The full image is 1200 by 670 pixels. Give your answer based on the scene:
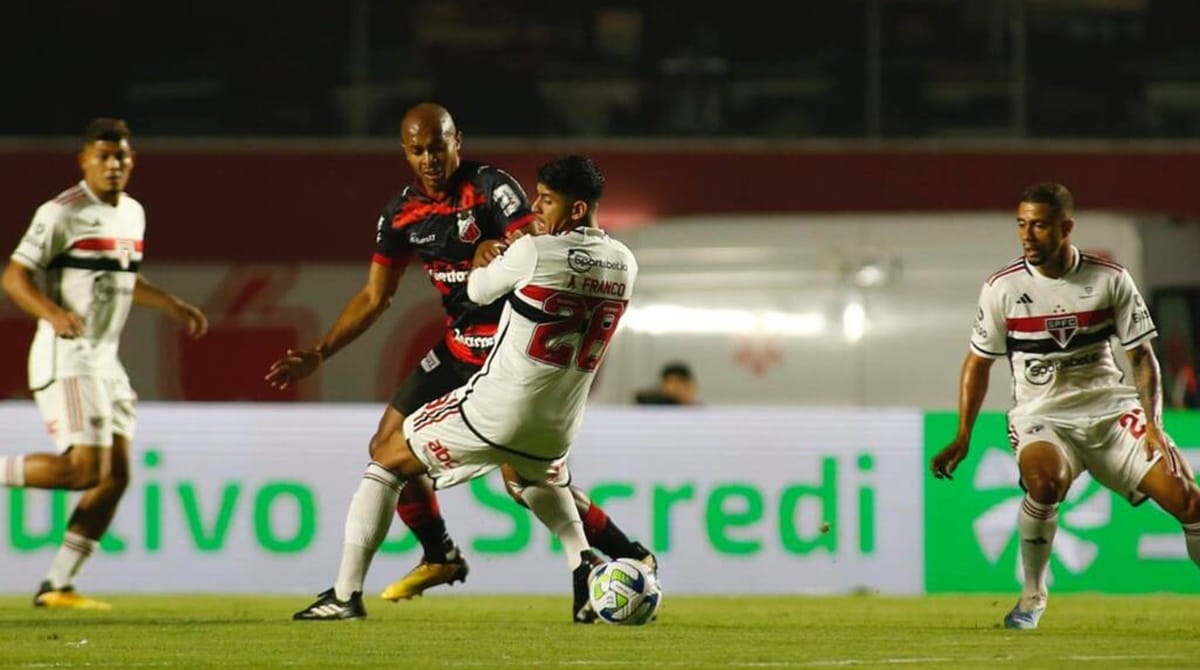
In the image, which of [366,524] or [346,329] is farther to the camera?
[346,329]

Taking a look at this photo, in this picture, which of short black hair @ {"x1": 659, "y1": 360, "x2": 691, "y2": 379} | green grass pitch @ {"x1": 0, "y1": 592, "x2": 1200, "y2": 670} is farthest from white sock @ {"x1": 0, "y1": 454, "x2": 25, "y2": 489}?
short black hair @ {"x1": 659, "y1": 360, "x2": 691, "y2": 379}

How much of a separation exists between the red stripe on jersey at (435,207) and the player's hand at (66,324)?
5.46ft

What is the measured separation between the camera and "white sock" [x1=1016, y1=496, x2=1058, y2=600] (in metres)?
9.17

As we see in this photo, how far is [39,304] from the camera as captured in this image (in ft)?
33.1

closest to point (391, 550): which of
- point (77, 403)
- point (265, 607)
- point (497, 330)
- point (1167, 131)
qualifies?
point (265, 607)

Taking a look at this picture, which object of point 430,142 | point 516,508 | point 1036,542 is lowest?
point 516,508

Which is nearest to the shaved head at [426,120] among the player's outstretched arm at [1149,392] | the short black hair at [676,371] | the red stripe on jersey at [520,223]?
the red stripe on jersey at [520,223]

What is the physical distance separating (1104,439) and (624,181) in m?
9.70

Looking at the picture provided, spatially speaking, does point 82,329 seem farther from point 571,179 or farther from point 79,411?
point 571,179

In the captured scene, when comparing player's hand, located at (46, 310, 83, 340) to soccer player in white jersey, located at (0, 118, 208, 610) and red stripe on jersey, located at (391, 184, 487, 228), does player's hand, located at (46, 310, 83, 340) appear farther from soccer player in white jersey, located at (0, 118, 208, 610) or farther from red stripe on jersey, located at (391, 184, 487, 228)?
red stripe on jersey, located at (391, 184, 487, 228)

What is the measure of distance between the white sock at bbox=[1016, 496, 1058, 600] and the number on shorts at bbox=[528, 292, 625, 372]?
185cm

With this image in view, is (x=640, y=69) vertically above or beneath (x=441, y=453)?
above

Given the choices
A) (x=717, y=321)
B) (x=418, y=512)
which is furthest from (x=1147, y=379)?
(x=717, y=321)

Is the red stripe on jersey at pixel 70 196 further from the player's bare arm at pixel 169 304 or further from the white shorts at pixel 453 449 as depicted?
the white shorts at pixel 453 449
